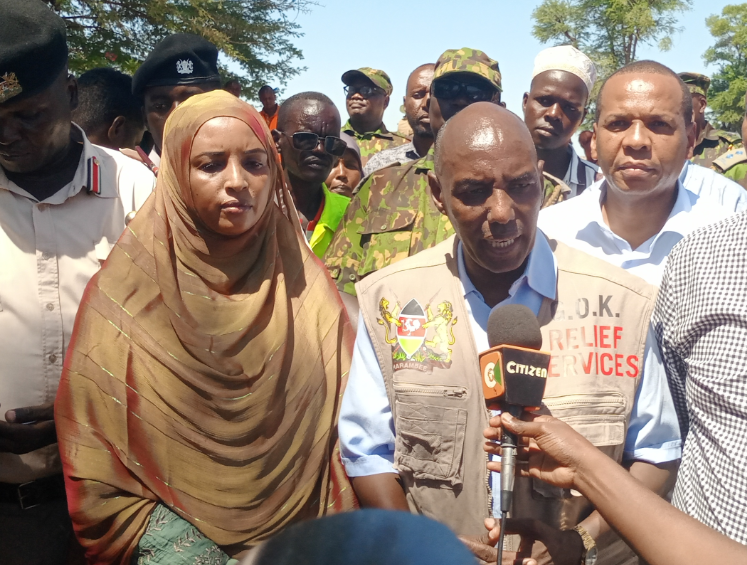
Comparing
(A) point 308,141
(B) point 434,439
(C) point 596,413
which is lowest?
(B) point 434,439

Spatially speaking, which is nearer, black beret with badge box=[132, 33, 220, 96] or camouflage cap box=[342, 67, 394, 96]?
black beret with badge box=[132, 33, 220, 96]

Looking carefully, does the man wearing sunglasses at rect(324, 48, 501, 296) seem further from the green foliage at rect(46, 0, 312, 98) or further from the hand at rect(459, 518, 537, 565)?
the green foliage at rect(46, 0, 312, 98)

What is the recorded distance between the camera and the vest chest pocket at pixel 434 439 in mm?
2248

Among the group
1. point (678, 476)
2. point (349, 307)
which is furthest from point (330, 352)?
point (678, 476)

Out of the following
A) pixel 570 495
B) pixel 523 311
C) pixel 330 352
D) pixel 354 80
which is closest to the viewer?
pixel 523 311

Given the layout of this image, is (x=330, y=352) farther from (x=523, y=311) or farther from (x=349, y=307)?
(x=523, y=311)

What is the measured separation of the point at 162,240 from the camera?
293 cm

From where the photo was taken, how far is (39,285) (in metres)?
2.98

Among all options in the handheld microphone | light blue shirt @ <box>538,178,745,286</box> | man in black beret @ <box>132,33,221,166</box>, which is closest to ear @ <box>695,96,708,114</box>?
light blue shirt @ <box>538,178,745,286</box>

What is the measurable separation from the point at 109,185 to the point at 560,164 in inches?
115

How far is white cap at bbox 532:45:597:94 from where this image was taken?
4.74 m

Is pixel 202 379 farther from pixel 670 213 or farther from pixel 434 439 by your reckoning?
pixel 670 213

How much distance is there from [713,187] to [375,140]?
4471 mm

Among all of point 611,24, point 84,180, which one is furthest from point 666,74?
point 611,24
